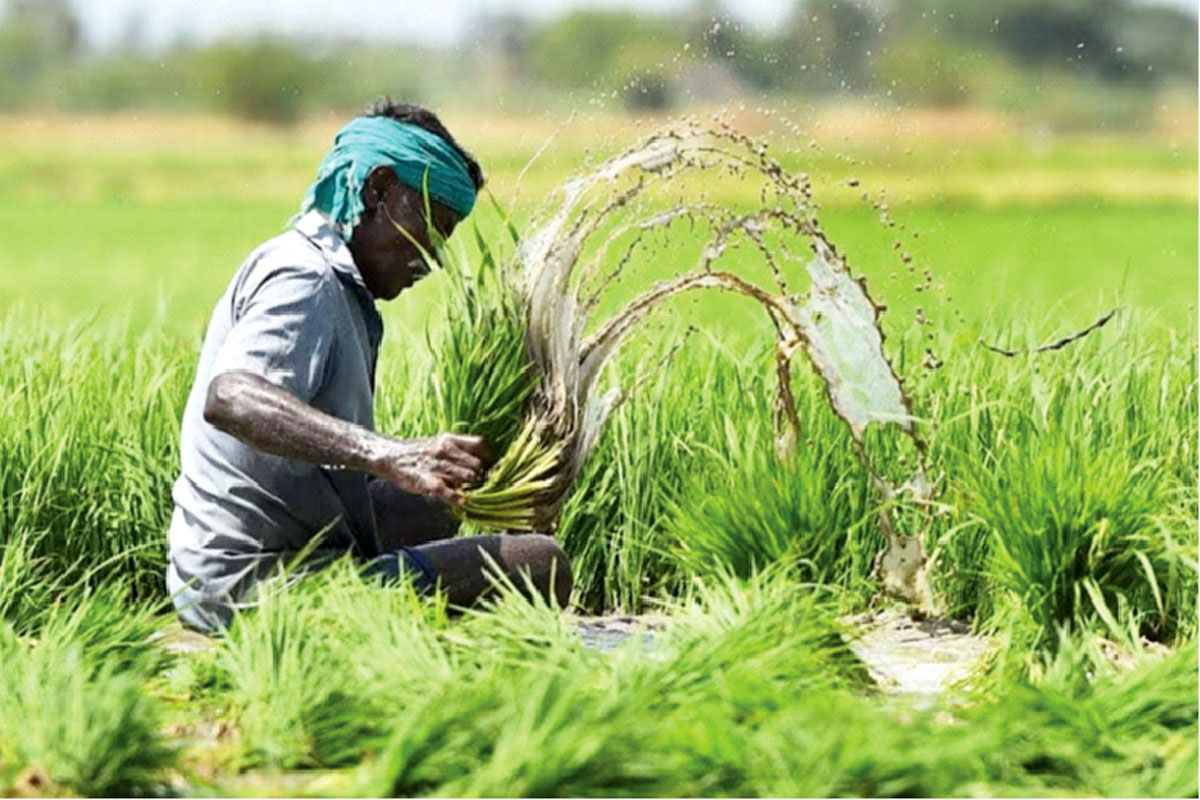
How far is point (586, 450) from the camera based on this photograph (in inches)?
205

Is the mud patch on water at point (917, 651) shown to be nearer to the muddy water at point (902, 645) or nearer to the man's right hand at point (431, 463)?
the muddy water at point (902, 645)

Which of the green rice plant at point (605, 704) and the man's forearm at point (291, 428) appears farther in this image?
the man's forearm at point (291, 428)

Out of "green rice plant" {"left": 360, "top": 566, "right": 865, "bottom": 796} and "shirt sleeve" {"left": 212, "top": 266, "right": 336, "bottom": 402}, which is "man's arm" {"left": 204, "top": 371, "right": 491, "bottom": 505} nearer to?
"shirt sleeve" {"left": 212, "top": 266, "right": 336, "bottom": 402}

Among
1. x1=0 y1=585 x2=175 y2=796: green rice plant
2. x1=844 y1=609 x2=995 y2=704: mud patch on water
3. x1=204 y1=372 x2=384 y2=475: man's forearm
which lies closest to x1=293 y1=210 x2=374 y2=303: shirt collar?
x1=204 y1=372 x2=384 y2=475: man's forearm

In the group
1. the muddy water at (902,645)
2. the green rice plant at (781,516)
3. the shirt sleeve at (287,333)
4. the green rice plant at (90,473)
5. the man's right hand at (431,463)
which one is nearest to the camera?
the man's right hand at (431,463)

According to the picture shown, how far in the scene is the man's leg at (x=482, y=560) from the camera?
5074 millimetres

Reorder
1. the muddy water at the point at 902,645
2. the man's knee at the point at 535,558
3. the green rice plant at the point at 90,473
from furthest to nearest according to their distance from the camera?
the green rice plant at the point at 90,473 < the man's knee at the point at 535,558 < the muddy water at the point at 902,645

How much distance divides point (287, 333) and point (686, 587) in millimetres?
1633

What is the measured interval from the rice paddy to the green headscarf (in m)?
0.16

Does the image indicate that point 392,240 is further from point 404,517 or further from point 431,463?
point 404,517

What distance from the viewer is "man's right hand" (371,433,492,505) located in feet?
14.8

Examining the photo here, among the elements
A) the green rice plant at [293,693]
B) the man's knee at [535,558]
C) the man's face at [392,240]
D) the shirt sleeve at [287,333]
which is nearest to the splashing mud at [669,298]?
the man's knee at [535,558]

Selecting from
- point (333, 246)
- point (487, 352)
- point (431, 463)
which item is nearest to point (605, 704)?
point (431, 463)

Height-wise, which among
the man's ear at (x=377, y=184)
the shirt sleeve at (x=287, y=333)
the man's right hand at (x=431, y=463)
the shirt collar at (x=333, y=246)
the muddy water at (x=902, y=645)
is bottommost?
the muddy water at (x=902, y=645)
